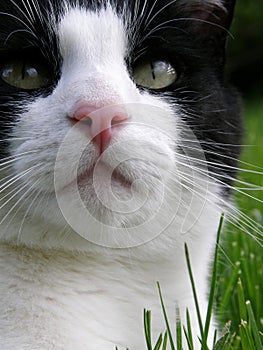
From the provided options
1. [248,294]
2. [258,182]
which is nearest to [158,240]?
[248,294]

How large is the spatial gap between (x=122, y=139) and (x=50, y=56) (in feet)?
0.79

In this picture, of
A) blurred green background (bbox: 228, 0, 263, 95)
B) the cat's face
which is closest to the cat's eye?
the cat's face

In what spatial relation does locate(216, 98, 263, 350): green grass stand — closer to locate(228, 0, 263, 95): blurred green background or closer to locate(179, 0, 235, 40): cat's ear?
locate(179, 0, 235, 40): cat's ear

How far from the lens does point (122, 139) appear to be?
1127 mm

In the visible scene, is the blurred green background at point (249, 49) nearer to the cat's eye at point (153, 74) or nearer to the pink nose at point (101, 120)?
the cat's eye at point (153, 74)

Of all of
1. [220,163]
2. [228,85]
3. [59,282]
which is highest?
[228,85]

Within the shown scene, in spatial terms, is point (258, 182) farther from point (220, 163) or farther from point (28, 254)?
point (28, 254)

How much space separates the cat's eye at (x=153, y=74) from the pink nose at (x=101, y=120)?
0.66 ft

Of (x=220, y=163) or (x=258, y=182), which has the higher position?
(x=220, y=163)

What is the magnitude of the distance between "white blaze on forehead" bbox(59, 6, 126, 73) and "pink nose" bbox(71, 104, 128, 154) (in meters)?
0.12

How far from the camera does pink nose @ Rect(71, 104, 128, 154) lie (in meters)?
1.11

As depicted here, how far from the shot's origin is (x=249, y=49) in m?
8.06

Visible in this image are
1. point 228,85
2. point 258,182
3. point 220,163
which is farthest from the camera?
point 258,182

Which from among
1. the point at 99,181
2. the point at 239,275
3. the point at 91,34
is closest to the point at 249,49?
the point at 239,275
